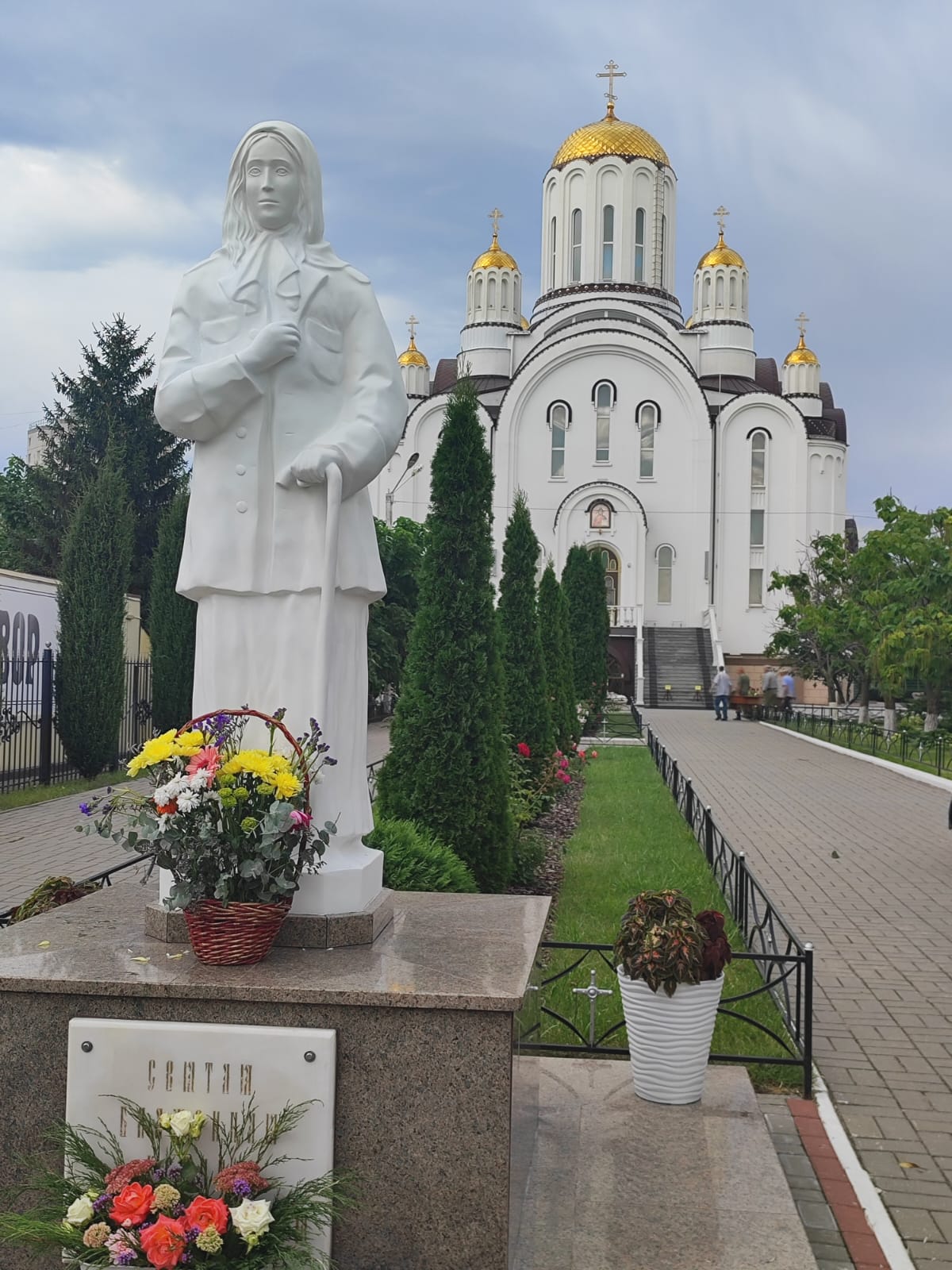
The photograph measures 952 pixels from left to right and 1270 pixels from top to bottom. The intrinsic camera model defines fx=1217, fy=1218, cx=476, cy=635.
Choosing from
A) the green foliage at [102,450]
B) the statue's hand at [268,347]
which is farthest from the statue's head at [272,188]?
the green foliage at [102,450]

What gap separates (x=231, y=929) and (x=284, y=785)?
45cm

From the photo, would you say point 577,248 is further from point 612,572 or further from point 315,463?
point 315,463

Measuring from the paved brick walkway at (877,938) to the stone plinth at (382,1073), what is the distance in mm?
1494

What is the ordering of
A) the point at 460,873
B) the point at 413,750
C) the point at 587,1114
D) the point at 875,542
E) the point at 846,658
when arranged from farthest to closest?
the point at 846,658 < the point at 875,542 < the point at 413,750 < the point at 460,873 < the point at 587,1114

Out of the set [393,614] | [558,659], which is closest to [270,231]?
[558,659]

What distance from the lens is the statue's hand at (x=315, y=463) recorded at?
4.06m

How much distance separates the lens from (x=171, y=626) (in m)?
18.5

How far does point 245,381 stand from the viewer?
4.11 m

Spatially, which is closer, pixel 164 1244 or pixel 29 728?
pixel 164 1244

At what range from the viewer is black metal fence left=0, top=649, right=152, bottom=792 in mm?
15938

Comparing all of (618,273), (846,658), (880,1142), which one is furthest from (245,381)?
(618,273)

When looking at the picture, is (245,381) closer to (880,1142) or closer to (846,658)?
(880,1142)

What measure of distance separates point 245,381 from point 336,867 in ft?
5.42

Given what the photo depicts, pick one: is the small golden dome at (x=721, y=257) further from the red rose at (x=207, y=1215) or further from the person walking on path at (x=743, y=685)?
the red rose at (x=207, y=1215)
